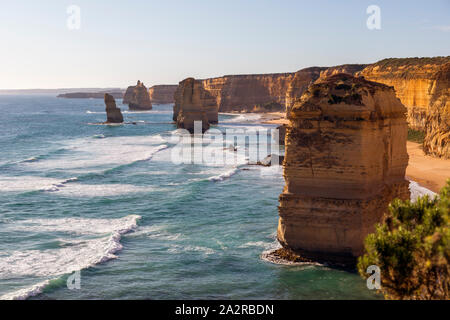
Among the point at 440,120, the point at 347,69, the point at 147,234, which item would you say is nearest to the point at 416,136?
the point at 440,120

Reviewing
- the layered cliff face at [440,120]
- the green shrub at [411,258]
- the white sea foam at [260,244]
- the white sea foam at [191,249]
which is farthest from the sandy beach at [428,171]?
the green shrub at [411,258]

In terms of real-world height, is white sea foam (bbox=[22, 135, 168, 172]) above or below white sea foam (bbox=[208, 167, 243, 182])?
above

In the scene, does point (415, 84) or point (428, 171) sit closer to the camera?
point (428, 171)

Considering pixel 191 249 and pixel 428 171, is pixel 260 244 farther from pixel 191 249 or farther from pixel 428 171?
pixel 428 171

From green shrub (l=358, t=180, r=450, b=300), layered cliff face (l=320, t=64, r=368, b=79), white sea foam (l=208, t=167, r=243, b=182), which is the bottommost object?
white sea foam (l=208, t=167, r=243, b=182)

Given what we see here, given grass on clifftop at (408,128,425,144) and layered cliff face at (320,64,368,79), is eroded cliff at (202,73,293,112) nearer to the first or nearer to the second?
layered cliff face at (320,64,368,79)

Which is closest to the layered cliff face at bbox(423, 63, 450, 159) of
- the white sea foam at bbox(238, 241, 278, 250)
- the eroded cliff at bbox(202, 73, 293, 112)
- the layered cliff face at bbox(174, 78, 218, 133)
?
the white sea foam at bbox(238, 241, 278, 250)
